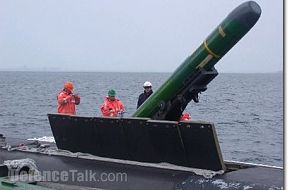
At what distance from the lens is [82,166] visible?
22.7 ft

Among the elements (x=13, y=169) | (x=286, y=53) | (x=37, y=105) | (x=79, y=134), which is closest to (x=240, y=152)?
(x=79, y=134)

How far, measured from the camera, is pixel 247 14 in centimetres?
623

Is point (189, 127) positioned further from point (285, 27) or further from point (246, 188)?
point (285, 27)

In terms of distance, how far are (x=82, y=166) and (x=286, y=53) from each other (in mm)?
5234

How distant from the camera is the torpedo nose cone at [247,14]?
6.24 metres

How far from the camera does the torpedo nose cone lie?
6.24 metres

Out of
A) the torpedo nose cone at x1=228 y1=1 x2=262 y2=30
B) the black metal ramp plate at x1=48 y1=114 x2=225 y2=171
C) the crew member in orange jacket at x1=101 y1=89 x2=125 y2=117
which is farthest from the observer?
the crew member in orange jacket at x1=101 y1=89 x2=125 y2=117

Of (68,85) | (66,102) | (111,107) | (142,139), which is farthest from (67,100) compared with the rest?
(142,139)

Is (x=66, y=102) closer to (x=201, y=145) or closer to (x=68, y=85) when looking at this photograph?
(x=68, y=85)

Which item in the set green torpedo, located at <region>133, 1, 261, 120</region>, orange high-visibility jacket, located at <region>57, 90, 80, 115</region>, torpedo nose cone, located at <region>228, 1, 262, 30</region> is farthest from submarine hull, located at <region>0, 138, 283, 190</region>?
torpedo nose cone, located at <region>228, 1, 262, 30</region>

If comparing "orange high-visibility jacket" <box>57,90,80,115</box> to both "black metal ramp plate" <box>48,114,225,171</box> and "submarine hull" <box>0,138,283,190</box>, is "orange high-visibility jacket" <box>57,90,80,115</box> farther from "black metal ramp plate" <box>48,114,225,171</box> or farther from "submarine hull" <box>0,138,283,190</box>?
"submarine hull" <box>0,138,283,190</box>

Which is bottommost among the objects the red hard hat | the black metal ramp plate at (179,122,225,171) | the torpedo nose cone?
the black metal ramp plate at (179,122,225,171)

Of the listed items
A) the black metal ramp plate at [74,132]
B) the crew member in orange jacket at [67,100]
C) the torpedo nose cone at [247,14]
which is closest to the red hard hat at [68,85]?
the crew member in orange jacket at [67,100]

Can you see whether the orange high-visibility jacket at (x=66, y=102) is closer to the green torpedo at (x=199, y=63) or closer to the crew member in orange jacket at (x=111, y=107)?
the crew member in orange jacket at (x=111, y=107)
